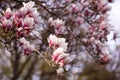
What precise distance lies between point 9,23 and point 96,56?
2052mm

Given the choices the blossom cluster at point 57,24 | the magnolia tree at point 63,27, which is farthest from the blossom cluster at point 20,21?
the blossom cluster at point 57,24

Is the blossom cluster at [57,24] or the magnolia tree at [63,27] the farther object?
the blossom cluster at [57,24]

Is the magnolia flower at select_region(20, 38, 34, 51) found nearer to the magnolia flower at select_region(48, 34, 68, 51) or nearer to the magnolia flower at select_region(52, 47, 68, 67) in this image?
the magnolia flower at select_region(48, 34, 68, 51)

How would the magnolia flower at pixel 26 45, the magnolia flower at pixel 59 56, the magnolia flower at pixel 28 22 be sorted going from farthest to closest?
1. the magnolia flower at pixel 26 45
2. the magnolia flower at pixel 28 22
3. the magnolia flower at pixel 59 56

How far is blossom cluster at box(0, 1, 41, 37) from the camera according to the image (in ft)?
11.4

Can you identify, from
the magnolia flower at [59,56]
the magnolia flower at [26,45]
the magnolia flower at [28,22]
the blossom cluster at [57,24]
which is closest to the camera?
the magnolia flower at [59,56]

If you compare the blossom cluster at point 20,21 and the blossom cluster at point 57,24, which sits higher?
the blossom cluster at point 20,21

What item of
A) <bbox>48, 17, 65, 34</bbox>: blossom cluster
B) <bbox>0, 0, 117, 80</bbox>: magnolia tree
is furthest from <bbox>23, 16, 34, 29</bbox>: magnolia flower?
<bbox>48, 17, 65, 34</bbox>: blossom cluster

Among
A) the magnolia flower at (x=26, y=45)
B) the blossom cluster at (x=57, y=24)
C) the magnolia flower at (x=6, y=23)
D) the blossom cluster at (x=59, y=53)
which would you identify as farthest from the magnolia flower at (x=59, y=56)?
the blossom cluster at (x=57, y=24)

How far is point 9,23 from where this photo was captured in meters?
3.48

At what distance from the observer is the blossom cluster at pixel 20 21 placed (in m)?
3.47

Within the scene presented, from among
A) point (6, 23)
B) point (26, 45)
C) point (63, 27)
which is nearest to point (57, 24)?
point (63, 27)

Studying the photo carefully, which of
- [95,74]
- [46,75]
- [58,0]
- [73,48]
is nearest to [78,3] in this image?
[58,0]

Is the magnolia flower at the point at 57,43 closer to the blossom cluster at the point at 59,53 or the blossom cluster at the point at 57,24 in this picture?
the blossom cluster at the point at 59,53
